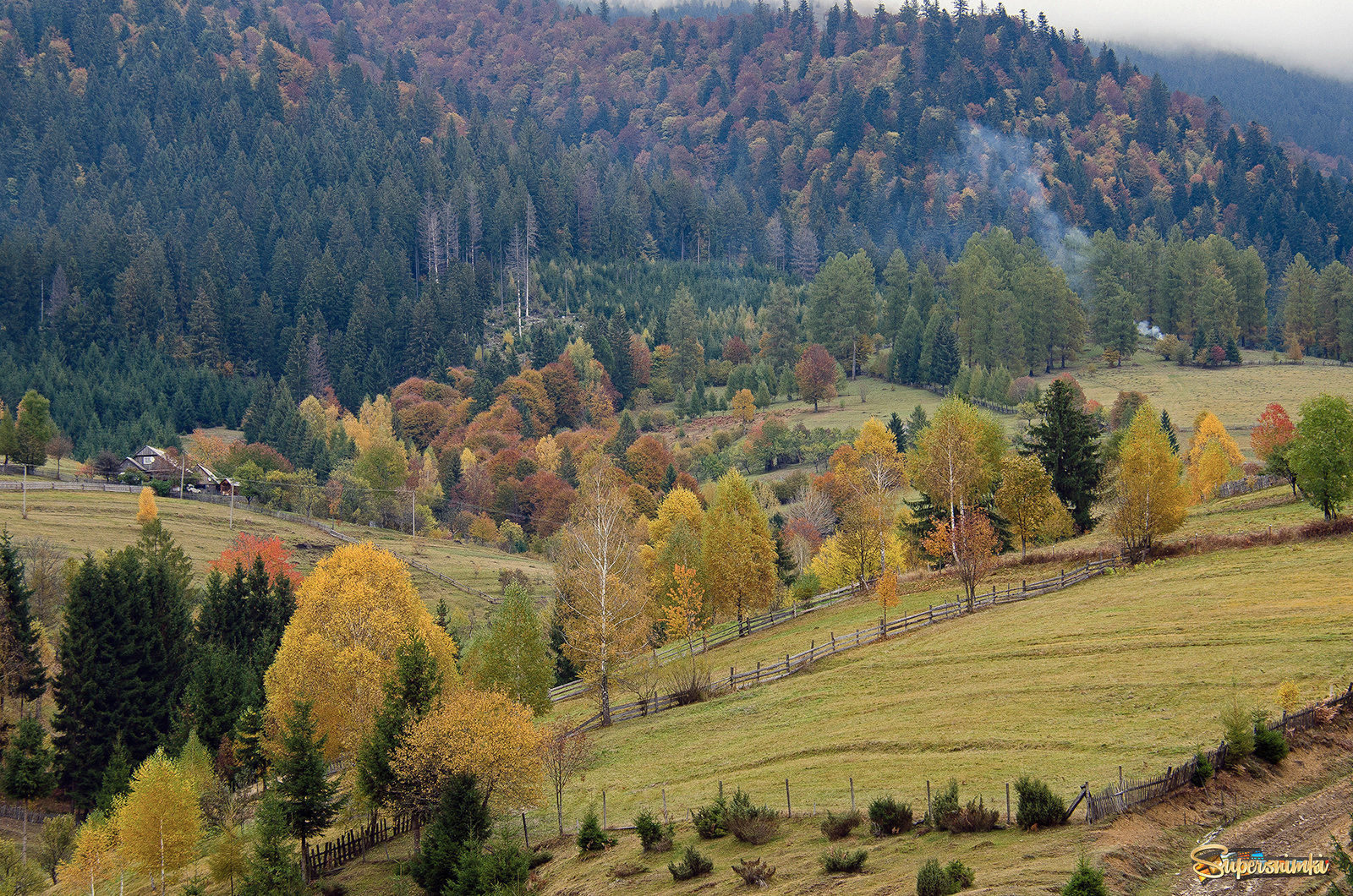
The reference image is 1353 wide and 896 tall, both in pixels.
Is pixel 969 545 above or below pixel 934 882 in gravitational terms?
below

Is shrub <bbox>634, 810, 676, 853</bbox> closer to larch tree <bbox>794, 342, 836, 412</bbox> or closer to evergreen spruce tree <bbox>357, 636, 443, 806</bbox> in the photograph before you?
evergreen spruce tree <bbox>357, 636, 443, 806</bbox>

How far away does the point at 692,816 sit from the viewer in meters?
39.0

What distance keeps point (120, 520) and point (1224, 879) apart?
4078 inches

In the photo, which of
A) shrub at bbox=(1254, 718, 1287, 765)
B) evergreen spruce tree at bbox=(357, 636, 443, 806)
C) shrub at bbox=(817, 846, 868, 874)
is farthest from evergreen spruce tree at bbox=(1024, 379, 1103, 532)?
shrub at bbox=(817, 846, 868, 874)

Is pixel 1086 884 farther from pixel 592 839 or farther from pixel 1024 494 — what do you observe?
pixel 1024 494

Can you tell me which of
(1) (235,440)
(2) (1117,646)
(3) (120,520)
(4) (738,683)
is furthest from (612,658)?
(1) (235,440)

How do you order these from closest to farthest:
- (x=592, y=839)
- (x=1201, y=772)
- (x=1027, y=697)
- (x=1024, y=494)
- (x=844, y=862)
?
(x=844, y=862) < (x=1201, y=772) < (x=592, y=839) < (x=1027, y=697) < (x=1024, y=494)

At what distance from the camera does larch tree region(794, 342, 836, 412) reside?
157000mm

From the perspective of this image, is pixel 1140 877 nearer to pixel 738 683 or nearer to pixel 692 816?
pixel 692 816

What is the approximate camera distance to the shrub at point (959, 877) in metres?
26.9

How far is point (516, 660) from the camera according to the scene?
58812mm

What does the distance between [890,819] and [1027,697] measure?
14.7 meters

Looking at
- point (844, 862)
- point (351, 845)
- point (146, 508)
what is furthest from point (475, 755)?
point (146, 508)

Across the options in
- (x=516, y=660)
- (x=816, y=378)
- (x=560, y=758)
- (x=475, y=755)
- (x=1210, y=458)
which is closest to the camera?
(x=475, y=755)
